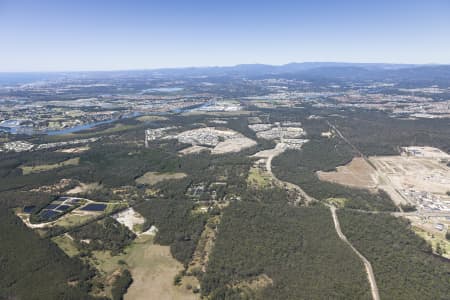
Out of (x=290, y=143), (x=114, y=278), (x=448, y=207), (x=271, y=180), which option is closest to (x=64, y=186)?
(x=114, y=278)

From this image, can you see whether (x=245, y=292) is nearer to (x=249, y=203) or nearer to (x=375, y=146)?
(x=249, y=203)

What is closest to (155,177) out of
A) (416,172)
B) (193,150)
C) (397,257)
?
(193,150)

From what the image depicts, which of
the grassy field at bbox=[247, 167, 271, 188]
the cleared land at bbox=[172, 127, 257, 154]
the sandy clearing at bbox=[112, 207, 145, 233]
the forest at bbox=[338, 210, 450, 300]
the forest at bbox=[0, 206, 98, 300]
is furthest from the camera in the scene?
the cleared land at bbox=[172, 127, 257, 154]

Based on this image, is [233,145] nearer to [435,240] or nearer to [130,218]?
[130,218]

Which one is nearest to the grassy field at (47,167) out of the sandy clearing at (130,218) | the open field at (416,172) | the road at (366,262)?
the sandy clearing at (130,218)

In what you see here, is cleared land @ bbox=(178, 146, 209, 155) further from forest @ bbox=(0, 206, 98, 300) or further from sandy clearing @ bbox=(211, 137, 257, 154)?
forest @ bbox=(0, 206, 98, 300)

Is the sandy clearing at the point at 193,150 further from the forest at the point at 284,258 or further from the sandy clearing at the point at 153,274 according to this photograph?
the sandy clearing at the point at 153,274

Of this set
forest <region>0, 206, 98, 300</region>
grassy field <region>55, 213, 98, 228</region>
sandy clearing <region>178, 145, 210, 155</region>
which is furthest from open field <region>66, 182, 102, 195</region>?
sandy clearing <region>178, 145, 210, 155</region>
